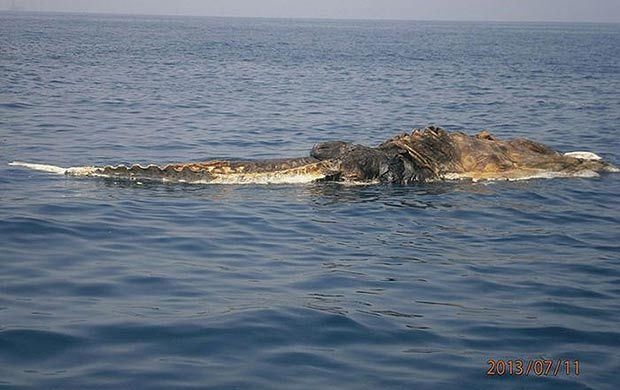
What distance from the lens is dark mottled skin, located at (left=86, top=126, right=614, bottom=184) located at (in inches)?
542

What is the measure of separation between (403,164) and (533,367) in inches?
306

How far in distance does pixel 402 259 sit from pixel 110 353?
167 inches

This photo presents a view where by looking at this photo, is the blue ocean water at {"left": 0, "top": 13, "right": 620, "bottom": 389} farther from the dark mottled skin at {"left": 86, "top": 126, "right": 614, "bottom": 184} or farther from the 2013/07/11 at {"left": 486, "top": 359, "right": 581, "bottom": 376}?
the dark mottled skin at {"left": 86, "top": 126, "right": 614, "bottom": 184}

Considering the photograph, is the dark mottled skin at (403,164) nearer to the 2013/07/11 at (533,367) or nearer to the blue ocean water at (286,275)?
the blue ocean water at (286,275)

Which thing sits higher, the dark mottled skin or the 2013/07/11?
the dark mottled skin

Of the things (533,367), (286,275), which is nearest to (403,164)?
(286,275)

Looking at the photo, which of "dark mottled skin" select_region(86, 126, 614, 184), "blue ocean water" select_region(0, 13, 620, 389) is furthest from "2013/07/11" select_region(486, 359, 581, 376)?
"dark mottled skin" select_region(86, 126, 614, 184)

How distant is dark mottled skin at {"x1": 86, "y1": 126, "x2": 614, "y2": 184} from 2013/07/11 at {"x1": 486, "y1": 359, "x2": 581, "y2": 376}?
7436 mm

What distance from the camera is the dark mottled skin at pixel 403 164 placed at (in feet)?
45.2

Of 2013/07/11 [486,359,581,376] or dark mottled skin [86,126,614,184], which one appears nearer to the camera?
2013/07/11 [486,359,581,376]

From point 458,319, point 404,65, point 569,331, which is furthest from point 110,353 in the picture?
point 404,65

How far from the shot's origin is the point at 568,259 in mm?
10188

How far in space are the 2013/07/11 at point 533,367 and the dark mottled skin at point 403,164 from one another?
7.44 metres

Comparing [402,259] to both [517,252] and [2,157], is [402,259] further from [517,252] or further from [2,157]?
[2,157]
